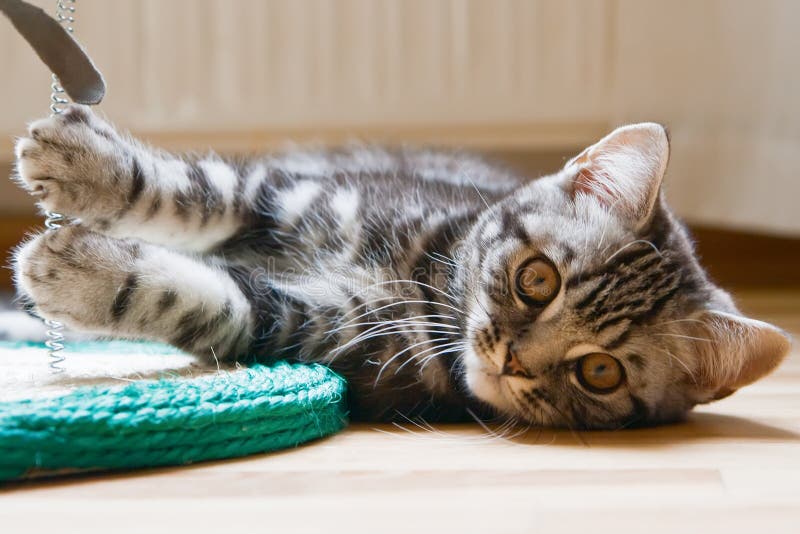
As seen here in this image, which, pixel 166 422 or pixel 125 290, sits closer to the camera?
pixel 166 422

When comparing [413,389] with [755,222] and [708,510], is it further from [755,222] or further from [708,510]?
[755,222]

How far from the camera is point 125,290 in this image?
1.04 metres

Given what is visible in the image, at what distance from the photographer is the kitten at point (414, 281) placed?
1.03 m

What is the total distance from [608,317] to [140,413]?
1.70ft

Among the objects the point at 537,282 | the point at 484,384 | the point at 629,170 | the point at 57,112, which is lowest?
the point at 484,384

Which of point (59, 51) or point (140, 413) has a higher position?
point (59, 51)

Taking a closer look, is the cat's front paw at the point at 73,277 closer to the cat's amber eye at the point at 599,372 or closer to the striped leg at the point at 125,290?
the striped leg at the point at 125,290

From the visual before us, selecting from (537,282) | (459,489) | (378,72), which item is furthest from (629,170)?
(378,72)

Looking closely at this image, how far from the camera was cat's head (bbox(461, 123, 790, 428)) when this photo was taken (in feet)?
3.37

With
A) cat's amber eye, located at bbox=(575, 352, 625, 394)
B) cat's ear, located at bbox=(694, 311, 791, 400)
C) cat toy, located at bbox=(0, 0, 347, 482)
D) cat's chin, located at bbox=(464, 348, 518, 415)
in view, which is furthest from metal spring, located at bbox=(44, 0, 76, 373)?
cat's ear, located at bbox=(694, 311, 791, 400)

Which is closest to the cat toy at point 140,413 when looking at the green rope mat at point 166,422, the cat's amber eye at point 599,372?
the green rope mat at point 166,422

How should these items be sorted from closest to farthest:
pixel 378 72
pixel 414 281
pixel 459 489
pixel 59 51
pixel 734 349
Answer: pixel 459 489, pixel 59 51, pixel 734 349, pixel 414 281, pixel 378 72

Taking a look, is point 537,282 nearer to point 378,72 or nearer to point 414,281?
point 414,281

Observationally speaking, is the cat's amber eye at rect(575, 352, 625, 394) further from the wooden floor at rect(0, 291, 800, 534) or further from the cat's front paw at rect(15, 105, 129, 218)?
the cat's front paw at rect(15, 105, 129, 218)
